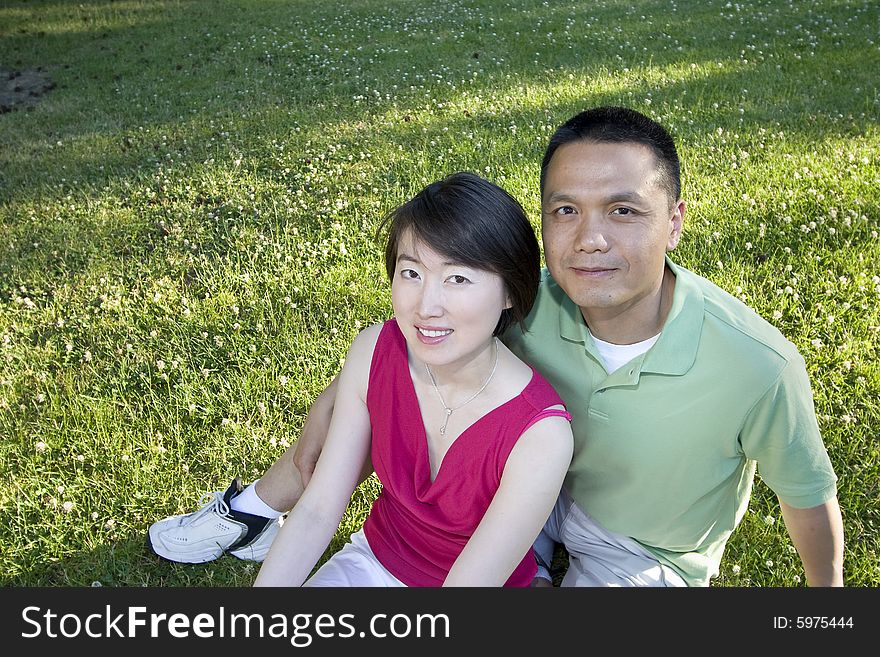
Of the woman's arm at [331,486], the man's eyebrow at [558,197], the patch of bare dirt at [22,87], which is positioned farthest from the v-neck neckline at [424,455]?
the patch of bare dirt at [22,87]

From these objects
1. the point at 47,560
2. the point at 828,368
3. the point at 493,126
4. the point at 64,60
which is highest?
the point at 64,60

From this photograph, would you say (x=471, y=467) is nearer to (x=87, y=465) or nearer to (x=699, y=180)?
(x=87, y=465)

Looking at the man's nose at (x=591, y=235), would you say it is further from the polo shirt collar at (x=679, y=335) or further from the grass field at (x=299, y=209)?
the grass field at (x=299, y=209)

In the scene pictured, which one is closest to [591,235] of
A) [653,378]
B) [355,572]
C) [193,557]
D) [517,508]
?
[653,378]

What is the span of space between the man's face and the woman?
155 mm

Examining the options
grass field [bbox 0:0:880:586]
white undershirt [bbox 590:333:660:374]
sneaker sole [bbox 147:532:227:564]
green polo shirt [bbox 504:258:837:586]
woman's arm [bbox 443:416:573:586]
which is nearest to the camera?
woman's arm [bbox 443:416:573:586]

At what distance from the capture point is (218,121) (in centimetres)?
923

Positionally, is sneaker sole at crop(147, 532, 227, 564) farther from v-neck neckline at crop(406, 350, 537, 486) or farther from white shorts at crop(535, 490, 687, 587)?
white shorts at crop(535, 490, 687, 587)

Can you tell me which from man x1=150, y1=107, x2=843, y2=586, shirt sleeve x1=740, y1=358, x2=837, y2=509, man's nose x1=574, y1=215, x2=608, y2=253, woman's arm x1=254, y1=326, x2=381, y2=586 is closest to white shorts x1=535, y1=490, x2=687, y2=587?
man x1=150, y1=107, x2=843, y2=586

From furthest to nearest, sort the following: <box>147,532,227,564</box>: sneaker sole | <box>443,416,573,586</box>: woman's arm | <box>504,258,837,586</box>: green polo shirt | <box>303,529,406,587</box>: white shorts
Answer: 1. <box>147,532,227,564</box>: sneaker sole
2. <box>303,529,406,587</box>: white shorts
3. <box>504,258,837,586</box>: green polo shirt
4. <box>443,416,573,586</box>: woman's arm

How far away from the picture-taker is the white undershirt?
116 inches

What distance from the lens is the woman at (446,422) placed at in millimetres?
2621
